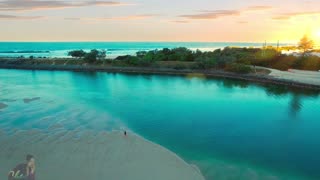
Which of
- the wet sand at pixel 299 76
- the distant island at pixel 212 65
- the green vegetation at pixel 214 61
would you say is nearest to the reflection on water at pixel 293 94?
the distant island at pixel 212 65

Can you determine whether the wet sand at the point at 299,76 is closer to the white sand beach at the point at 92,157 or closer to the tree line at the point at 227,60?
the tree line at the point at 227,60

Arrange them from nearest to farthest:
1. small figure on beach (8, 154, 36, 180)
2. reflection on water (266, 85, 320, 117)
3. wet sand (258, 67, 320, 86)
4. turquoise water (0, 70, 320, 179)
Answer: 1. small figure on beach (8, 154, 36, 180)
2. turquoise water (0, 70, 320, 179)
3. reflection on water (266, 85, 320, 117)
4. wet sand (258, 67, 320, 86)

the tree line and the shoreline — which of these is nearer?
the shoreline

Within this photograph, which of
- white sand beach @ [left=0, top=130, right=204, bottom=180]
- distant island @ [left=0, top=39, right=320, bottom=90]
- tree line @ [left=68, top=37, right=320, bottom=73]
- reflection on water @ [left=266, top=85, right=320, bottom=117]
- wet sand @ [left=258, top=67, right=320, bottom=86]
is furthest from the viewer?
tree line @ [left=68, top=37, right=320, bottom=73]

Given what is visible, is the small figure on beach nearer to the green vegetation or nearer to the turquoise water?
the turquoise water

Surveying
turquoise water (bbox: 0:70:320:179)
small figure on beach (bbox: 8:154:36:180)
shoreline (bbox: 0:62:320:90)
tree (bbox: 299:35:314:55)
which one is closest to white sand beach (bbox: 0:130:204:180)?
turquoise water (bbox: 0:70:320:179)

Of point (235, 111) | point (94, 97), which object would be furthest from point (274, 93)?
point (94, 97)

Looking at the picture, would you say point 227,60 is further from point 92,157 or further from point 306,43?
point 92,157
